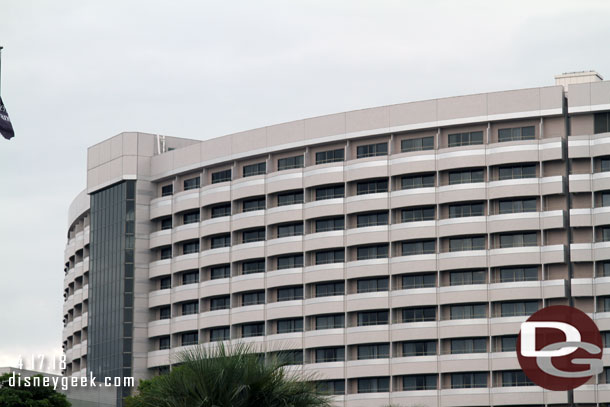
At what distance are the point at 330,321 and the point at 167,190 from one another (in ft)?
89.9

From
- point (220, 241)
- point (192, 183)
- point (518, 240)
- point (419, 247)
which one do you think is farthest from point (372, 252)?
point (192, 183)

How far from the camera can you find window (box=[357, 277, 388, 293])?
384 feet

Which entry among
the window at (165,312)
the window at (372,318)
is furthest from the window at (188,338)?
the window at (372,318)

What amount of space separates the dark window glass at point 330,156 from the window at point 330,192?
315 centimetres

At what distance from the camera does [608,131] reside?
368ft

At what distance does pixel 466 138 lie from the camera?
115688 millimetres

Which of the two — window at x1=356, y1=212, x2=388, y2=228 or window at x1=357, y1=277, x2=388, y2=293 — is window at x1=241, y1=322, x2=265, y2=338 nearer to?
window at x1=357, y1=277, x2=388, y2=293

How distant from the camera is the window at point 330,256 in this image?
119312 mm

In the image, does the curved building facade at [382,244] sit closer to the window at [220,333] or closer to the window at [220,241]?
the window at [220,241]

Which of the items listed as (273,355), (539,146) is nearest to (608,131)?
(539,146)

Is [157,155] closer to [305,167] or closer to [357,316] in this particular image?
[305,167]

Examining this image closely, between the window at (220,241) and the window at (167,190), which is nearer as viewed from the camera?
the window at (220,241)

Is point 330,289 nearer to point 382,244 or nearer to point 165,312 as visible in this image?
point 382,244

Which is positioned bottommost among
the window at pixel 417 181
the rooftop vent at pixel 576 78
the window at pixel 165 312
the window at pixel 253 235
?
the window at pixel 165 312
